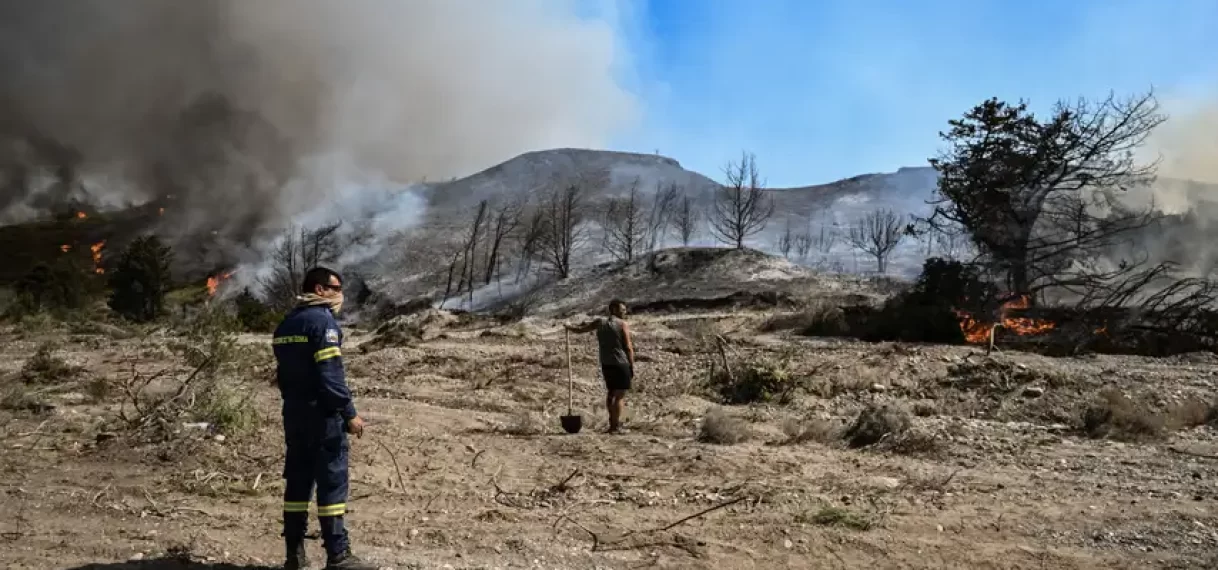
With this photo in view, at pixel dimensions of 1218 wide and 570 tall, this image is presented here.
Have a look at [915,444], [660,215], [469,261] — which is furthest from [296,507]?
[660,215]

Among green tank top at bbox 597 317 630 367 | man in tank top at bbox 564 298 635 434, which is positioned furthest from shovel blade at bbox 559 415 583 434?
green tank top at bbox 597 317 630 367

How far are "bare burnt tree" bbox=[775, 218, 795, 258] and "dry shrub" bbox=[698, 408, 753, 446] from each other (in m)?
50.0

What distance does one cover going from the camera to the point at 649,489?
17.0 feet

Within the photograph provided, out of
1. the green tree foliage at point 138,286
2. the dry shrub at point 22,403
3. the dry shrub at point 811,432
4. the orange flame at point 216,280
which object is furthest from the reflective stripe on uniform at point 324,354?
the orange flame at point 216,280

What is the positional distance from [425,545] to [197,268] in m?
67.2

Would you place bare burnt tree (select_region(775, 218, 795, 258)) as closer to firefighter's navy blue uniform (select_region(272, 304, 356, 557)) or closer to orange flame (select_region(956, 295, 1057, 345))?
orange flame (select_region(956, 295, 1057, 345))

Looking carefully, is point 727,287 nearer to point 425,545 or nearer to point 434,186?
point 425,545

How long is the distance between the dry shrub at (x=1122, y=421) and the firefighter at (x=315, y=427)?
686 centimetres

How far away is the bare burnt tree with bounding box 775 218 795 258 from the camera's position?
56.7 metres

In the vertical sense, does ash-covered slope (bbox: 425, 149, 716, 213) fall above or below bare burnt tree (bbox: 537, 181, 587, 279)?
above

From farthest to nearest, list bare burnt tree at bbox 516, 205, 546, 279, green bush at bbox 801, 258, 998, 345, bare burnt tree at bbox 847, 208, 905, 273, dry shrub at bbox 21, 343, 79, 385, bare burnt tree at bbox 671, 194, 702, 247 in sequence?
bare burnt tree at bbox 671, 194, 702, 247 → bare burnt tree at bbox 847, 208, 905, 273 → bare burnt tree at bbox 516, 205, 546, 279 → green bush at bbox 801, 258, 998, 345 → dry shrub at bbox 21, 343, 79, 385

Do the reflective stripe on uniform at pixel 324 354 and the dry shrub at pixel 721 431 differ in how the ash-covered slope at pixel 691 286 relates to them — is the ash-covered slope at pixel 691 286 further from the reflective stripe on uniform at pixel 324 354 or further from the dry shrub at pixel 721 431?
the reflective stripe on uniform at pixel 324 354

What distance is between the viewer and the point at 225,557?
3.57 metres

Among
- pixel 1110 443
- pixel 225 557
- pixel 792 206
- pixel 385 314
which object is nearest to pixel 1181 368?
pixel 1110 443
